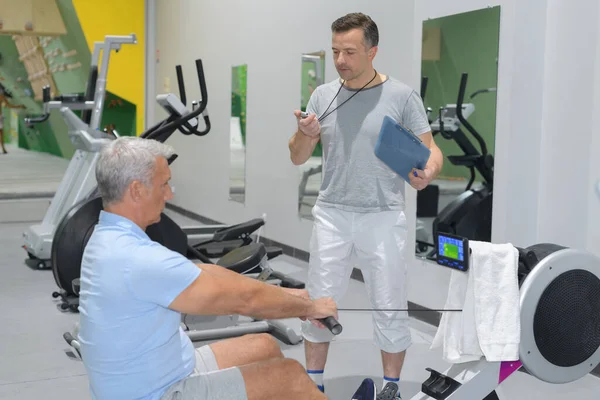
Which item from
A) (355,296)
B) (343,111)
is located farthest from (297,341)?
(343,111)

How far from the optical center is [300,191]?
6.28 meters

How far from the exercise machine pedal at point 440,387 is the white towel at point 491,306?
8 cm

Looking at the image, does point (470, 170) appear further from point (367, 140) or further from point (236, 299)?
point (236, 299)

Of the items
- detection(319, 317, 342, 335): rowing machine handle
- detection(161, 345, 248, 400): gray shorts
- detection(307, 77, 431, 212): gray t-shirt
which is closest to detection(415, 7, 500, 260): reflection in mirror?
detection(307, 77, 431, 212): gray t-shirt

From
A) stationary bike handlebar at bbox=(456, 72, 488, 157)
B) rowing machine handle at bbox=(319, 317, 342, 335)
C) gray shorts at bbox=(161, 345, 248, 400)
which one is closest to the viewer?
gray shorts at bbox=(161, 345, 248, 400)

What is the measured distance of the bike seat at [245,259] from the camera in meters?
4.14

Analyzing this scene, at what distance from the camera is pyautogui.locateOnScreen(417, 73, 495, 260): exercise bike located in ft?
12.9

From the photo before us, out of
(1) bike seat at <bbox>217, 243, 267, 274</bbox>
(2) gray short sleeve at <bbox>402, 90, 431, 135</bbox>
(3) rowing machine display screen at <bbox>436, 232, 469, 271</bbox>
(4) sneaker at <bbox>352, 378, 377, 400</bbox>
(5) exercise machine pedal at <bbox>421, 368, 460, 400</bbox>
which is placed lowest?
(4) sneaker at <bbox>352, 378, 377, 400</bbox>

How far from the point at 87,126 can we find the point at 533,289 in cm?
455

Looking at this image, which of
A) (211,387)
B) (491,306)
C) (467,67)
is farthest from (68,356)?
(467,67)

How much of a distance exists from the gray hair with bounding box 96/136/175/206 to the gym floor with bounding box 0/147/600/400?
66.7 inches

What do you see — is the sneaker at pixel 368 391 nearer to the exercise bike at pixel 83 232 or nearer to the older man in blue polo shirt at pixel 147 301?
the older man in blue polo shirt at pixel 147 301

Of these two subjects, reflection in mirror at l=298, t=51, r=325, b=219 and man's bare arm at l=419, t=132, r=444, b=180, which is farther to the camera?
reflection in mirror at l=298, t=51, r=325, b=219

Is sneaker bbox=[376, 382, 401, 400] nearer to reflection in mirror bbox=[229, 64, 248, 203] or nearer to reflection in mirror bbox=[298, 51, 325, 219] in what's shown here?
reflection in mirror bbox=[298, 51, 325, 219]
